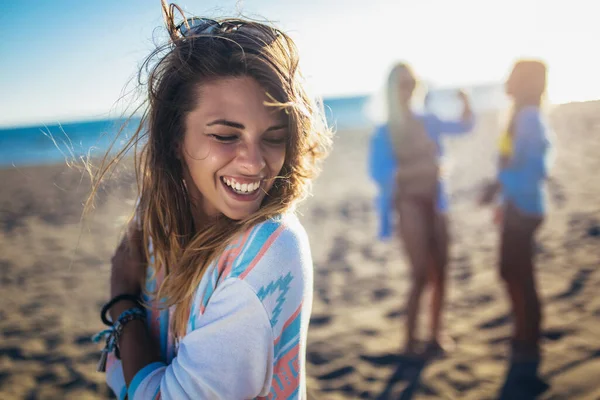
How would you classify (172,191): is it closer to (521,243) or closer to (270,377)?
(270,377)

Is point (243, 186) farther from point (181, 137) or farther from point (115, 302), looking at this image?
point (115, 302)

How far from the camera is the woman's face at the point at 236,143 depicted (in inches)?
48.9

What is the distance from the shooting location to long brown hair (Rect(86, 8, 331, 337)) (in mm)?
1254

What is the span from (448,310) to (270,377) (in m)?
3.39

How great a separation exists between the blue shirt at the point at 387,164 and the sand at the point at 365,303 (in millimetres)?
1124

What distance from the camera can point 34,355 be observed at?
3.47 metres

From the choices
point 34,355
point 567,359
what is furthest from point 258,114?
point 34,355

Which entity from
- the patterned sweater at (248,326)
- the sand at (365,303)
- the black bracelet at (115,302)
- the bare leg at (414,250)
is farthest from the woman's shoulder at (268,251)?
the bare leg at (414,250)

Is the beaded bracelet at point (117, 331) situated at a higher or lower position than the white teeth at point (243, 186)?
lower

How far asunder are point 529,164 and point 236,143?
2.59m

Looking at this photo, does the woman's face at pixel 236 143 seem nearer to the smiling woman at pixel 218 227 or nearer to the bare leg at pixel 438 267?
the smiling woman at pixel 218 227

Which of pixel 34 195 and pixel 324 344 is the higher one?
pixel 34 195

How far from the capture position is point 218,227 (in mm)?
1317

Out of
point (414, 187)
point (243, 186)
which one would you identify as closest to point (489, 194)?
point (414, 187)
